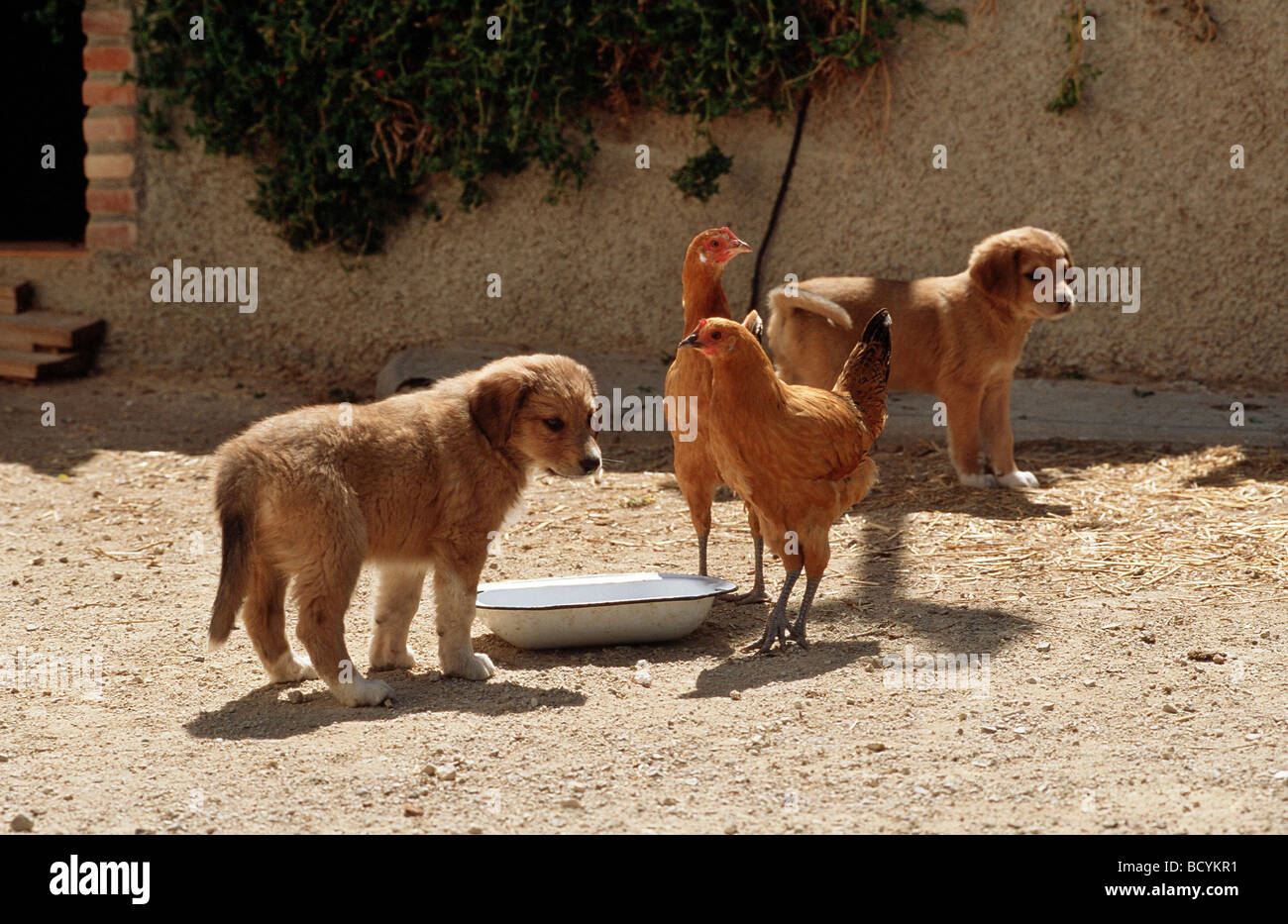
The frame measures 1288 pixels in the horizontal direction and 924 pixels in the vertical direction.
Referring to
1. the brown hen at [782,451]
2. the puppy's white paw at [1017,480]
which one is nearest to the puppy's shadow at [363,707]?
the brown hen at [782,451]

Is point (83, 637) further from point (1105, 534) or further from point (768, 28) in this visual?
point (768, 28)

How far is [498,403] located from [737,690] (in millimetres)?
1307

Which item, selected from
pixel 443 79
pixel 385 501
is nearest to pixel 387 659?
pixel 385 501

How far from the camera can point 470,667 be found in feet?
15.8

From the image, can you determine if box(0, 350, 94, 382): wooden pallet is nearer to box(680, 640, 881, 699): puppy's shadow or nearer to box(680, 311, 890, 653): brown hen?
box(680, 311, 890, 653): brown hen

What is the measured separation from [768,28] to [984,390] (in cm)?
292

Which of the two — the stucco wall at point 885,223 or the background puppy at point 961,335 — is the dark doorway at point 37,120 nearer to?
the stucco wall at point 885,223

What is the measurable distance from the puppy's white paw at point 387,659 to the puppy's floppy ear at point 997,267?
400 centimetres

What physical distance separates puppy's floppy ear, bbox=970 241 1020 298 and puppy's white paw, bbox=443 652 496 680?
3.91 m

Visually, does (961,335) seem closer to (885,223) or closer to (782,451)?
(885,223)

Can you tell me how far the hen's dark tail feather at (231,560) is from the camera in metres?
4.32

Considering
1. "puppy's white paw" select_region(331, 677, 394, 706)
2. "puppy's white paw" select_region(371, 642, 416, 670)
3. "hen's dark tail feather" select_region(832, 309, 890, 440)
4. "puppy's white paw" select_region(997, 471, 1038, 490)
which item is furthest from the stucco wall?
"puppy's white paw" select_region(331, 677, 394, 706)

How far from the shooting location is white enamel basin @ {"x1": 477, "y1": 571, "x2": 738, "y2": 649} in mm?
5113

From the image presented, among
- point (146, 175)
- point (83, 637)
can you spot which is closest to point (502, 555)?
point (83, 637)
